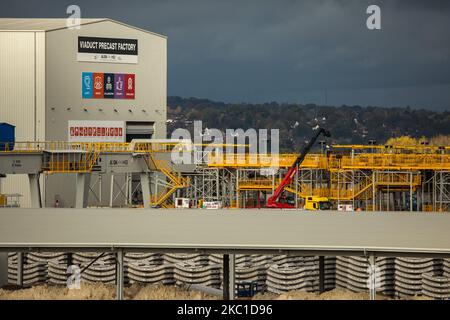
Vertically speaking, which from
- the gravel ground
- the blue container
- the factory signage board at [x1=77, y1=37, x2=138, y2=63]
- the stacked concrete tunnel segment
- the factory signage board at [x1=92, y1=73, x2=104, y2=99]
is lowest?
the gravel ground

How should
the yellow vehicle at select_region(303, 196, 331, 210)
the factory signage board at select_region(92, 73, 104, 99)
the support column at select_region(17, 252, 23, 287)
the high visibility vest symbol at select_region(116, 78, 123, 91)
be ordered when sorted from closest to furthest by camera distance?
the support column at select_region(17, 252, 23, 287) < the yellow vehicle at select_region(303, 196, 331, 210) < the factory signage board at select_region(92, 73, 104, 99) < the high visibility vest symbol at select_region(116, 78, 123, 91)

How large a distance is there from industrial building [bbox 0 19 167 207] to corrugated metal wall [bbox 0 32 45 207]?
7 centimetres

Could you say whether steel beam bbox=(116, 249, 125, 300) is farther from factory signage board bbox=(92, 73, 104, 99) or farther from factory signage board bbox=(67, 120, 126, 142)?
factory signage board bbox=(92, 73, 104, 99)

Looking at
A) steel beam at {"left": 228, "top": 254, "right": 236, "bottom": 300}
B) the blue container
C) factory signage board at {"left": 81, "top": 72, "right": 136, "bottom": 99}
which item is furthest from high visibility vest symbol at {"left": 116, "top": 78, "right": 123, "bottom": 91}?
steel beam at {"left": 228, "top": 254, "right": 236, "bottom": 300}

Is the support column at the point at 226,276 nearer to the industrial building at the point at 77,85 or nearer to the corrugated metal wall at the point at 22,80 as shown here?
the industrial building at the point at 77,85

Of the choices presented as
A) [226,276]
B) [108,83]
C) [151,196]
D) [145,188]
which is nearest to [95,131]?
[108,83]

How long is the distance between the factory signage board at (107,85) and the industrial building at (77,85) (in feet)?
0.24

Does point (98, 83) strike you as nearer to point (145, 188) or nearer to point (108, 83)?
point (108, 83)

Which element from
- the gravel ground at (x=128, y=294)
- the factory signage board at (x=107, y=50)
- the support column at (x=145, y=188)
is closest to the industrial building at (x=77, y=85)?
the factory signage board at (x=107, y=50)

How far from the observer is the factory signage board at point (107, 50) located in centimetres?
6644

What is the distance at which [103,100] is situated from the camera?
222 feet

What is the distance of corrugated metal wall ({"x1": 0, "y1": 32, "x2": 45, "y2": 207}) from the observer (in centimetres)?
6284

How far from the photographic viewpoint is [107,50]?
6812cm
